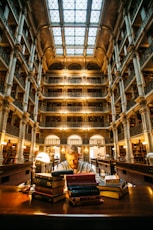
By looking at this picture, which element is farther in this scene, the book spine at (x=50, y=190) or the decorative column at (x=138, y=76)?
the decorative column at (x=138, y=76)

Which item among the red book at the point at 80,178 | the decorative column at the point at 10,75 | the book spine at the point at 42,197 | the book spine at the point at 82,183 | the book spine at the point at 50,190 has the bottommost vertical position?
the book spine at the point at 42,197

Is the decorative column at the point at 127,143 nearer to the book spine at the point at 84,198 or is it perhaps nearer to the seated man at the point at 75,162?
the seated man at the point at 75,162

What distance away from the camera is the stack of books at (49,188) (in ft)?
4.64

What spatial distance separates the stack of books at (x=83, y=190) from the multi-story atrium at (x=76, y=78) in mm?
9567

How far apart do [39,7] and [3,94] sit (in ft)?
36.5

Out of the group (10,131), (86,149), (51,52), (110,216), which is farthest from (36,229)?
(51,52)

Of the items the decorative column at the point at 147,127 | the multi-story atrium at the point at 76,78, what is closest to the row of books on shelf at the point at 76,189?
the decorative column at the point at 147,127

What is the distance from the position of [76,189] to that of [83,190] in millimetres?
74

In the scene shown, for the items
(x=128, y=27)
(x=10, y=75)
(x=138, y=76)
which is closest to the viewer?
(x=10, y=75)

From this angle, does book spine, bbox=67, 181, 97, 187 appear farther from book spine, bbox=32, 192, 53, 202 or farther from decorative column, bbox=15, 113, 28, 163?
decorative column, bbox=15, 113, 28, 163

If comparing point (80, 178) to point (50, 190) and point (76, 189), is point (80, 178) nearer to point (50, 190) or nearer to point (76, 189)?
point (76, 189)

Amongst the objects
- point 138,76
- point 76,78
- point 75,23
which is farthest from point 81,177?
point 76,78

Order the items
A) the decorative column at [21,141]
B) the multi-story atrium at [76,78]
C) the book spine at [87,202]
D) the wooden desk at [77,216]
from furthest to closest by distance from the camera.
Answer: the decorative column at [21,141] → the multi-story atrium at [76,78] → the book spine at [87,202] → the wooden desk at [77,216]

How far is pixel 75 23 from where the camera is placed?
1638 cm
